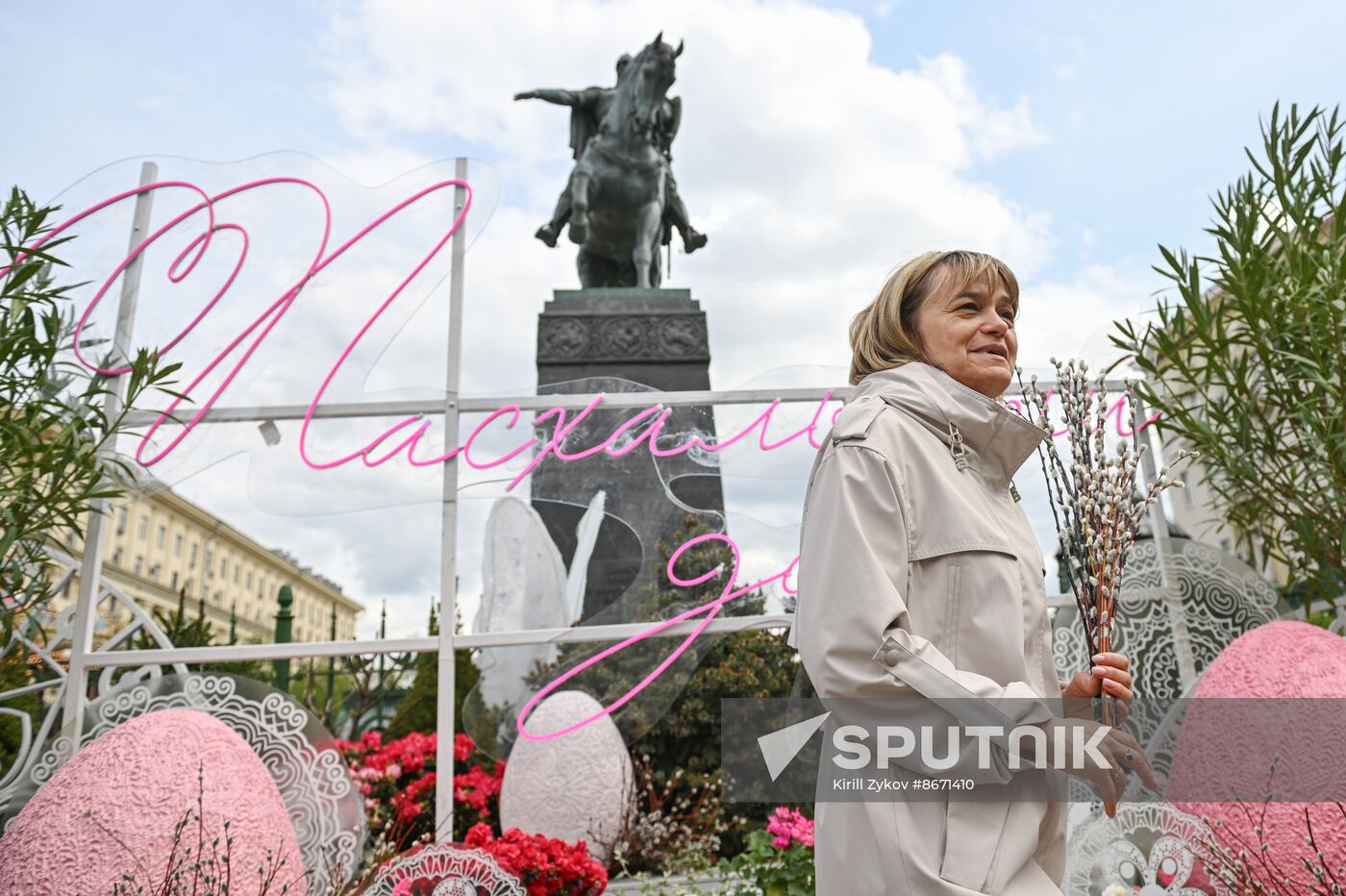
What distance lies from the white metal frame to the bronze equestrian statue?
3.56 m

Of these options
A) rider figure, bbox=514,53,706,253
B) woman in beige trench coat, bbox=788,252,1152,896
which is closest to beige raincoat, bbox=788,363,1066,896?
woman in beige trench coat, bbox=788,252,1152,896

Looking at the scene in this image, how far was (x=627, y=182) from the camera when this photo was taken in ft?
25.1

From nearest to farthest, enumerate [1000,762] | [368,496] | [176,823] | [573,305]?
[1000,762], [176,823], [368,496], [573,305]

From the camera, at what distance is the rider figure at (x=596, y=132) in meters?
7.70

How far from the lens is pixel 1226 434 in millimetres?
3834

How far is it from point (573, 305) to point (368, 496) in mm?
3090

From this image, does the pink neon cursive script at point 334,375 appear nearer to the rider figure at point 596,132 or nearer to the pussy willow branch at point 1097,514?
the pussy willow branch at point 1097,514

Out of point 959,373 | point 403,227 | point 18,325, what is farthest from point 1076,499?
point 18,325

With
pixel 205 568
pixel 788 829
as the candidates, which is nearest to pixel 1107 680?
pixel 788 829

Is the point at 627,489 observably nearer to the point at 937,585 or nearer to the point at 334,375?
the point at 334,375

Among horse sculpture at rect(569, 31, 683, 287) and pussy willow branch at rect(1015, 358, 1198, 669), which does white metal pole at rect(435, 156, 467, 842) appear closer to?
pussy willow branch at rect(1015, 358, 1198, 669)

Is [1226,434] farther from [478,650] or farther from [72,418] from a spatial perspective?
[72,418]

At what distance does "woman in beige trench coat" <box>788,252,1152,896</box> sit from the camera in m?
1.26

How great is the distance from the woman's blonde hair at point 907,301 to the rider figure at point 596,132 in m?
6.33
